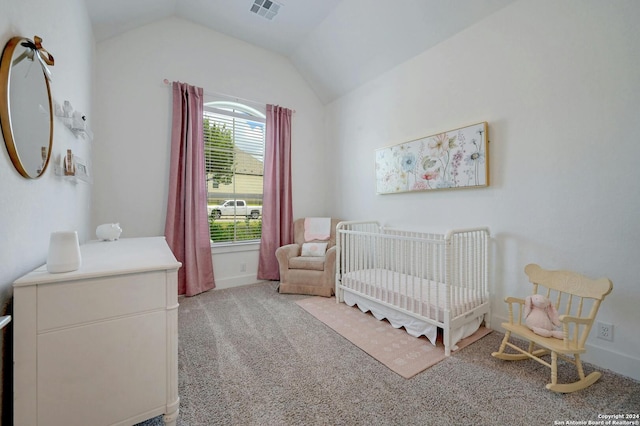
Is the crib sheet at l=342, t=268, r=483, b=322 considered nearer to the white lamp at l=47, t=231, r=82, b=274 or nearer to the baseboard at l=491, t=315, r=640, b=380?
the baseboard at l=491, t=315, r=640, b=380

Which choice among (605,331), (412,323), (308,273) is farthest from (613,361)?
(308,273)

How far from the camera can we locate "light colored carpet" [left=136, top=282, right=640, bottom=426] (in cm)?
124

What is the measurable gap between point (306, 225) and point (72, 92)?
251 centimetres

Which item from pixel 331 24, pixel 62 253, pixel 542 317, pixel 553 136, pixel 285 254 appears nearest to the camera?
pixel 62 253

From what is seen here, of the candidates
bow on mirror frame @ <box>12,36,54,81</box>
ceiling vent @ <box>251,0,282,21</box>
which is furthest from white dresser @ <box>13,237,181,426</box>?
ceiling vent @ <box>251,0,282,21</box>

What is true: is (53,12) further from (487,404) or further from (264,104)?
(487,404)

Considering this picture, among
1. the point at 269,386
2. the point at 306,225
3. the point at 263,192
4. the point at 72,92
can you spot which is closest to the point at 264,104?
the point at 263,192

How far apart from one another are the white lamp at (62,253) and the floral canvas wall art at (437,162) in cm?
256

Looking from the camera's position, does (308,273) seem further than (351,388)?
Yes

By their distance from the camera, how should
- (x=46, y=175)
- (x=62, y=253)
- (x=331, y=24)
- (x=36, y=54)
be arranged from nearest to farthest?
(x=62, y=253) < (x=36, y=54) < (x=46, y=175) < (x=331, y=24)

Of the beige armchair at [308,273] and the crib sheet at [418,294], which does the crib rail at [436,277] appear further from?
the beige armchair at [308,273]

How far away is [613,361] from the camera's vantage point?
62.1 inches

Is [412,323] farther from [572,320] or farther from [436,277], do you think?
[572,320]

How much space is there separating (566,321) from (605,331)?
58cm
